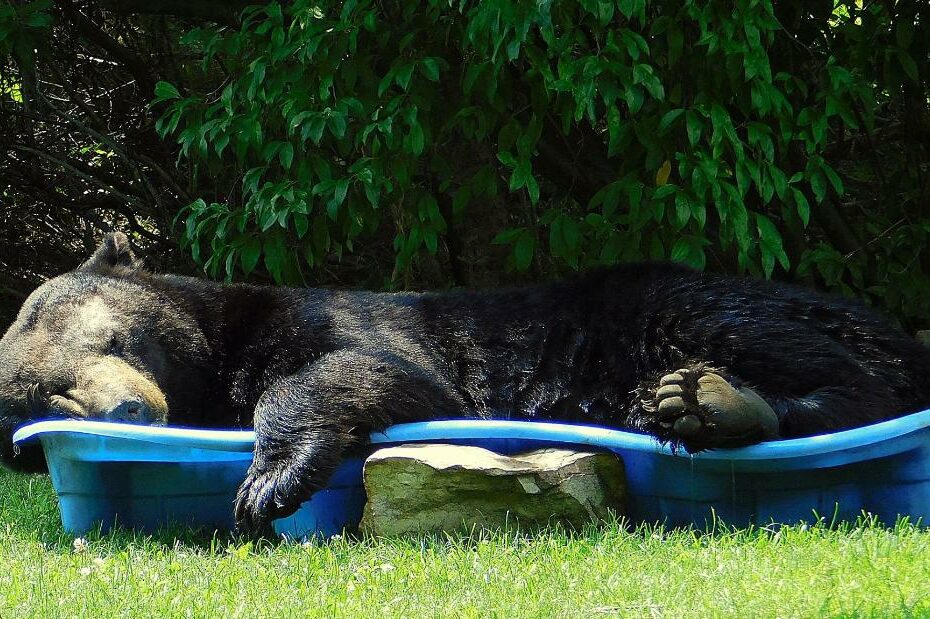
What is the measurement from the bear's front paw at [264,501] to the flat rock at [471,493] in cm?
26

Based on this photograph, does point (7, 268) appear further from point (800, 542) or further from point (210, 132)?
point (800, 542)

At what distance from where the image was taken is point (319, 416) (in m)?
3.60

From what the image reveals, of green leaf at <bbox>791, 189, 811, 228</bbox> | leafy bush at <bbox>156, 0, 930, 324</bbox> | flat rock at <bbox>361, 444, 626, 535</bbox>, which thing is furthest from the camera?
green leaf at <bbox>791, 189, 811, 228</bbox>

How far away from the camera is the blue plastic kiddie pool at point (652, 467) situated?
131 inches

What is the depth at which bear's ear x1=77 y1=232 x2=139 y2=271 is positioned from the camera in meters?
4.51

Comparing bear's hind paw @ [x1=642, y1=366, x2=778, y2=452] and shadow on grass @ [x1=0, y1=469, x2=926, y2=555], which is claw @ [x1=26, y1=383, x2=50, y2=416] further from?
bear's hind paw @ [x1=642, y1=366, x2=778, y2=452]

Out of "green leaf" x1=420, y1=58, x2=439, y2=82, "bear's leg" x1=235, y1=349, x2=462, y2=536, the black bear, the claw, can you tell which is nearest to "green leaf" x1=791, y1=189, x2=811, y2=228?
the black bear

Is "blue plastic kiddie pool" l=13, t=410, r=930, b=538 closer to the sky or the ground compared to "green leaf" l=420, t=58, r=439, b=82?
closer to the ground

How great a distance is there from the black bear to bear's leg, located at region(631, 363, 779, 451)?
15 millimetres

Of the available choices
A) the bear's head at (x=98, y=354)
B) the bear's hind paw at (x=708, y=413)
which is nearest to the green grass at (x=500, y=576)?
the bear's hind paw at (x=708, y=413)

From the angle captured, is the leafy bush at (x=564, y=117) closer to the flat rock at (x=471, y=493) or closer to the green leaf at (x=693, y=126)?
the green leaf at (x=693, y=126)

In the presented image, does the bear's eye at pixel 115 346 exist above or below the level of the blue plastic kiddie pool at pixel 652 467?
above

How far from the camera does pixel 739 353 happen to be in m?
3.88

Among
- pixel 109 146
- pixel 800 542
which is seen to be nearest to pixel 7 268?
pixel 109 146
